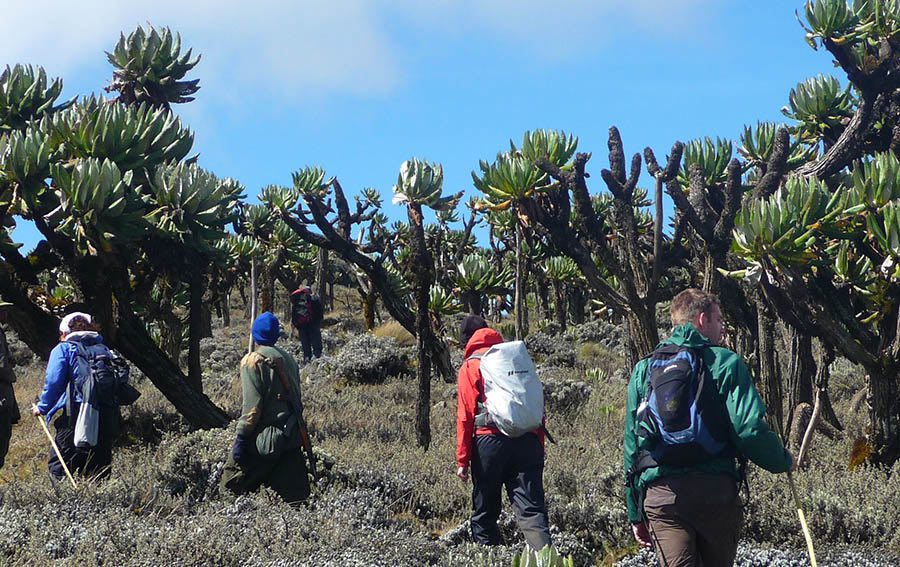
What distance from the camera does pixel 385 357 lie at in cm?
1474

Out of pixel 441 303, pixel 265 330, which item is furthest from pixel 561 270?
pixel 265 330

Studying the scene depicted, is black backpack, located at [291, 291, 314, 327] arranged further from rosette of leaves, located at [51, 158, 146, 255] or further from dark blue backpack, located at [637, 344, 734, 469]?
dark blue backpack, located at [637, 344, 734, 469]

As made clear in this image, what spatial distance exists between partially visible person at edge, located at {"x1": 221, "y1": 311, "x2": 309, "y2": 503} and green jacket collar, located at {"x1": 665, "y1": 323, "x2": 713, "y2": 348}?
313 centimetres

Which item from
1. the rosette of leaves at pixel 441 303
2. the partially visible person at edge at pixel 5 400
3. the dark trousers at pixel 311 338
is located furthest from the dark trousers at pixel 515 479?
the dark trousers at pixel 311 338

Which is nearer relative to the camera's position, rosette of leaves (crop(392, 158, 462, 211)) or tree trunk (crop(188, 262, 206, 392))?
rosette of leaves (crop(392, 158, 462, 211))

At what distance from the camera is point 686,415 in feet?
11.7

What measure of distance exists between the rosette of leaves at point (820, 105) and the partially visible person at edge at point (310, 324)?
31.7ft

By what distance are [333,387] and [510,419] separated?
30.3ft

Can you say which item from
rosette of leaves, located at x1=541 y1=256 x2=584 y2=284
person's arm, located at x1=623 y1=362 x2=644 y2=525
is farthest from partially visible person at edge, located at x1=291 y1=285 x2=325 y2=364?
person's arm, located at x1=623 y1=362 x2=644 y2=525

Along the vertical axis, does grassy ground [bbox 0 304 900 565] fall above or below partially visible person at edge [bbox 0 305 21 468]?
below

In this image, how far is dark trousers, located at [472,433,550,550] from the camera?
526 centimetres

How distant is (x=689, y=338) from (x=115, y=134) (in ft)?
23.7

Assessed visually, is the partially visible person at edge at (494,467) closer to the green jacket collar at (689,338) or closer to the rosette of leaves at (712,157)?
the green jacket collar at (689,338)

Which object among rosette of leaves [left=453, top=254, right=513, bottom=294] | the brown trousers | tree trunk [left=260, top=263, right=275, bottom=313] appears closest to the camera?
the brown trousers
